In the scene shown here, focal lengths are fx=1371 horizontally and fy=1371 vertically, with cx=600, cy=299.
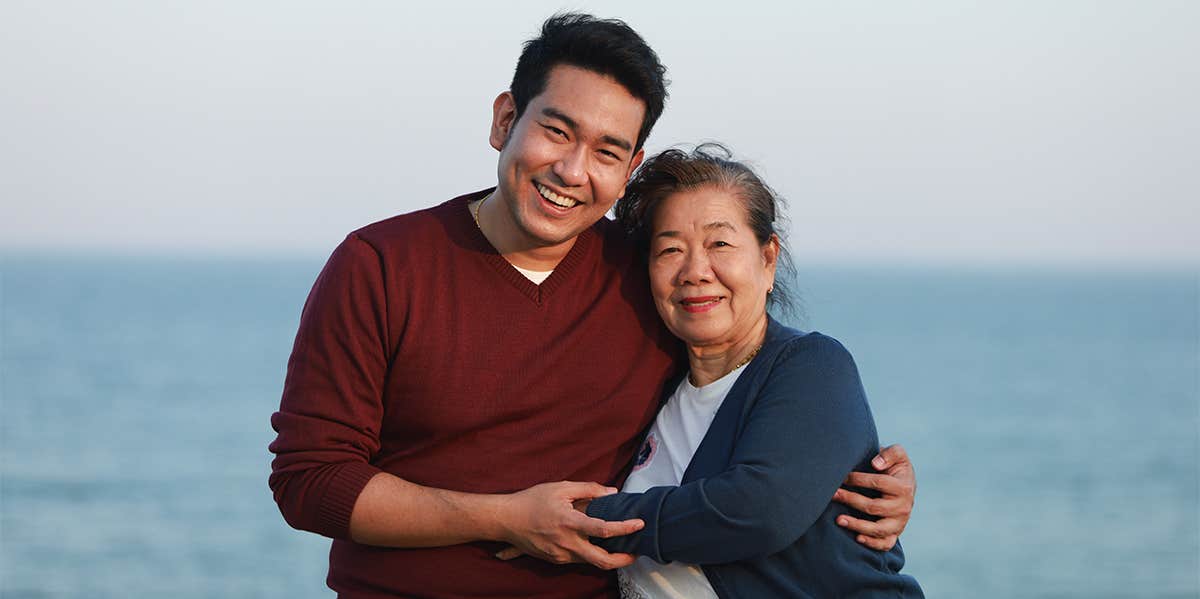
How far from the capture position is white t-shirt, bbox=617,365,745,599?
9.94 feet

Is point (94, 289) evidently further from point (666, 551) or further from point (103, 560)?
point (666, 551)

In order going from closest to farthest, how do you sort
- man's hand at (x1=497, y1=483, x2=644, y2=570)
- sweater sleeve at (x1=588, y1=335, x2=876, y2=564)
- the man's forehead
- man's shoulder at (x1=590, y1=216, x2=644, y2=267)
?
sweater sleeve at (x1=588, y1=335, x2=876, y2=564), man's hand at (x1=497, y1=483, x2=644, y2=570), the man's forehead, man's shoulder at (x1=590, y1=216, x2=644, y2=267)

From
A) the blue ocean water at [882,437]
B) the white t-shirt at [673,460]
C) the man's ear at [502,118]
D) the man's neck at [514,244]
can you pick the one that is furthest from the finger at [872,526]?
the man's ear at [502,118]

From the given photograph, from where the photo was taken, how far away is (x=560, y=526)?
295cm

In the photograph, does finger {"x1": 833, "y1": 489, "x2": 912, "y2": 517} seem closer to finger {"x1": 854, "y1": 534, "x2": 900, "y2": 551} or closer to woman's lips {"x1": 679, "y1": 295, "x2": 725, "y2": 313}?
finger {"x1": 854, "y1": 534, "x2": 900, "y2": 551}

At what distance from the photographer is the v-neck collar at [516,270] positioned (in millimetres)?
3262

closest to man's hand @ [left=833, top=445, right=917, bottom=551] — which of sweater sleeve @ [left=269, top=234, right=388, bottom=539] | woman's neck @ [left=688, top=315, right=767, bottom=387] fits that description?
woman's neck @ [left=688, top=315, right=767, bottom=387]

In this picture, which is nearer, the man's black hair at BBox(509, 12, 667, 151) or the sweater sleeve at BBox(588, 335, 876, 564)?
the sweater sleeve at BBox(588, 335, 876, 564)

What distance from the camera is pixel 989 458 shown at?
96.1ft

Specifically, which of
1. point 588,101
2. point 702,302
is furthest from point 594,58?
point 702,302

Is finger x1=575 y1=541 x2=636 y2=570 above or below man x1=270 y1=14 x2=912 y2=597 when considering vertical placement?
below

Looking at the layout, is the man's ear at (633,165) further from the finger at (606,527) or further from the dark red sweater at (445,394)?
the finger at (606,527)

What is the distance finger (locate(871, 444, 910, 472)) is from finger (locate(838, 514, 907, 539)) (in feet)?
0.43

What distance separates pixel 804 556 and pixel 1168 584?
17.5 meters
